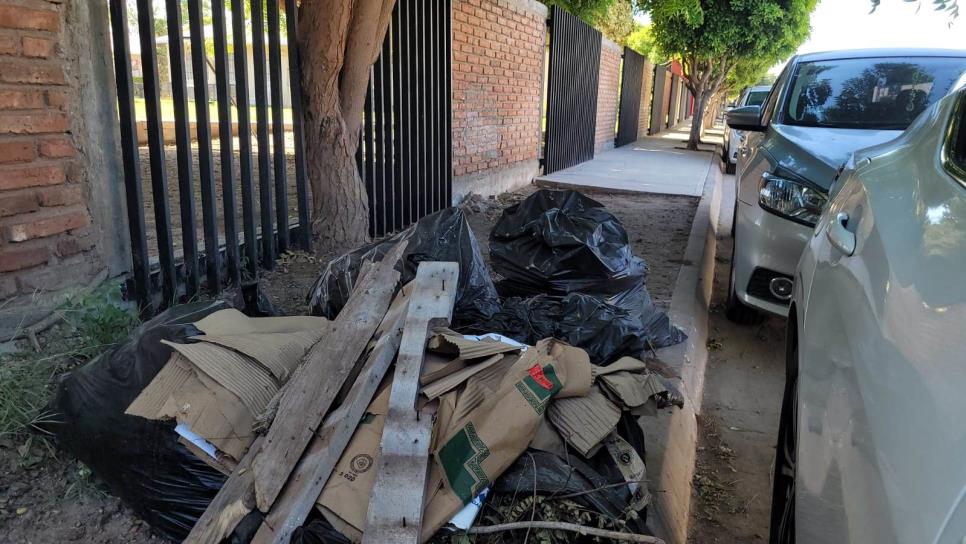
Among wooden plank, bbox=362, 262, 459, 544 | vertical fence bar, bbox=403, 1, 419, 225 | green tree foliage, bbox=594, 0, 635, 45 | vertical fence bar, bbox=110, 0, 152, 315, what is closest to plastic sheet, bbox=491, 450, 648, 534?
wooden plank, bbox=362, 262, 459, 544

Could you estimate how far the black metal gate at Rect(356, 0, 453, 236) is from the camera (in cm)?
608

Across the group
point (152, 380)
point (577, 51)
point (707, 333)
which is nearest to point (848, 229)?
point (152, 380)

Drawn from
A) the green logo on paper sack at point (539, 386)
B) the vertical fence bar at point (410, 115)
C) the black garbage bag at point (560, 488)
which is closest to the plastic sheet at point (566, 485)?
the black garbage bag at point (560, 488)

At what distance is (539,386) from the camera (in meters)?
2.22

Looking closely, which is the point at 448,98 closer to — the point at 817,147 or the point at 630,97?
the point at 817,147

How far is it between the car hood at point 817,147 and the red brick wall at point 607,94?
11009mm

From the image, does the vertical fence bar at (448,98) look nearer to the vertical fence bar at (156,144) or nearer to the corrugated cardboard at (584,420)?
the vertical fence bar at (156,144)

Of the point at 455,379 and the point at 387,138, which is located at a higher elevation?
the point at 387,138

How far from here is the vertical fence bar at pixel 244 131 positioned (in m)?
4.39

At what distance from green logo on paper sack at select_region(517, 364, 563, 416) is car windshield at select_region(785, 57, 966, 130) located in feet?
11.9

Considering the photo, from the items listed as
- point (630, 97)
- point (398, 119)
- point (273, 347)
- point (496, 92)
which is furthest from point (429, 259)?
point (630, 97)

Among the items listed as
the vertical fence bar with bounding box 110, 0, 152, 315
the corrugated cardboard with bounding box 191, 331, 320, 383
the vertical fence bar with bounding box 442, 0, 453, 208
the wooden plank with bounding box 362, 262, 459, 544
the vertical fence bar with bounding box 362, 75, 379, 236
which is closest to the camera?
the wooden plank with bounding box 362, 262, 459, 544

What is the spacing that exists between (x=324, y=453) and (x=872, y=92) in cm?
475

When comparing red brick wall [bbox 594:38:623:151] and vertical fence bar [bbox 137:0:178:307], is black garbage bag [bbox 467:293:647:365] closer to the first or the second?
vertical fence bar [bbox 137:0:178:307]
